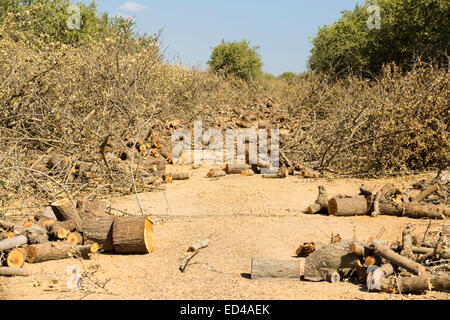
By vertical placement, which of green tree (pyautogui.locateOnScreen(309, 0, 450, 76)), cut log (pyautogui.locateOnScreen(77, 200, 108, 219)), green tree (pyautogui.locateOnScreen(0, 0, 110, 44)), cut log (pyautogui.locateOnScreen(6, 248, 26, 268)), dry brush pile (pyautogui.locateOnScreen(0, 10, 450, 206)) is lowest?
cut log (pyautogui.locateOnScreen(6, 248, 26, 268))

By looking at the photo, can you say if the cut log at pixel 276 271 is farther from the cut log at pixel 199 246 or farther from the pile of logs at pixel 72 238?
the pile of logs at pixel 72 238

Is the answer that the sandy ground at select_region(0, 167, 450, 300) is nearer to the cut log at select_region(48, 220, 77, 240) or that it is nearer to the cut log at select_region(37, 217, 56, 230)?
the cut log at select_region(48, 220, 77, 240)

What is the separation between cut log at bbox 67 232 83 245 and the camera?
558 centimetres

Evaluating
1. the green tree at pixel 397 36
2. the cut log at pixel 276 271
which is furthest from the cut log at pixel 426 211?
the green tree at pixel 397 36

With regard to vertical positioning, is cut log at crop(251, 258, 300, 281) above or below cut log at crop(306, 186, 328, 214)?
below

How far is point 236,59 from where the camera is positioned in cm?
3512

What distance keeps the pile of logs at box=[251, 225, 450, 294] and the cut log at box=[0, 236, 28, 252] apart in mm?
2647

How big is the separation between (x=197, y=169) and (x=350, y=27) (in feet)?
48.1

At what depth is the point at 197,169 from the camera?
11.0 meters

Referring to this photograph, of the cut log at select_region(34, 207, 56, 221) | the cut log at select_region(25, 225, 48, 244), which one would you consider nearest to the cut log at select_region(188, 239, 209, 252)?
the cut log at select_region(25, 225, 48, 244)

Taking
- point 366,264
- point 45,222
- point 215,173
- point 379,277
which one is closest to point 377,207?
point 366,264

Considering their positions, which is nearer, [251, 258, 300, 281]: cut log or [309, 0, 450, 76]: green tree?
[251, 258, 300, 281]: cut log
